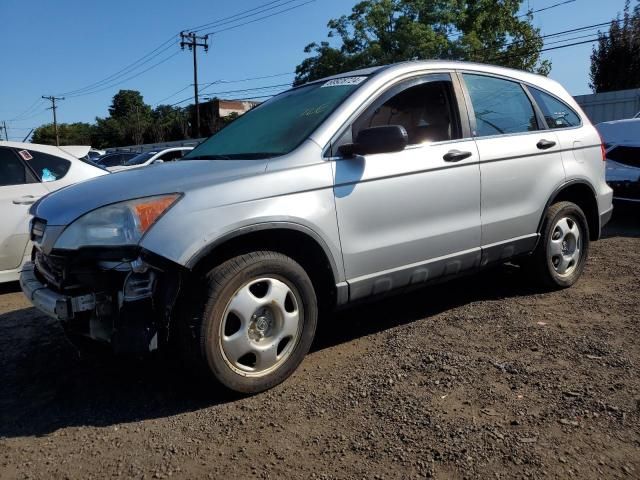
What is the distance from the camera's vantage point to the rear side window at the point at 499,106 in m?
3.98

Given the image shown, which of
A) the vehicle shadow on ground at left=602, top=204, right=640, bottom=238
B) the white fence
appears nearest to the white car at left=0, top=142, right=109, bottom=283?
the vehicle shadow on ground at left=602, top=204, right=640, bottom=238

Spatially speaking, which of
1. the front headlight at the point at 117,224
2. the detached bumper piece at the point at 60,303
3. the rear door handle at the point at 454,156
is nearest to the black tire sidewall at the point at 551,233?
the rear door handle at the point at 454,156

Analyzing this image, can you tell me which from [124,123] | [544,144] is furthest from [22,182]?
[124,123]

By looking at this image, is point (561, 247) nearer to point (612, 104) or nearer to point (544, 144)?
point (544, 144)

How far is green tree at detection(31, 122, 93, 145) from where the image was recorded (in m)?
88.1

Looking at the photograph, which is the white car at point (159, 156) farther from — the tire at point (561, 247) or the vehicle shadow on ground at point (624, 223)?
the tire at point (561, 247)

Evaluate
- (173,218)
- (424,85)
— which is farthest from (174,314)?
(424,85)

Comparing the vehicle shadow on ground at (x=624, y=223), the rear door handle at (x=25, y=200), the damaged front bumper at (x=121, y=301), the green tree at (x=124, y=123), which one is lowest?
the vehicle shadow on ground at (x=624, y=223)

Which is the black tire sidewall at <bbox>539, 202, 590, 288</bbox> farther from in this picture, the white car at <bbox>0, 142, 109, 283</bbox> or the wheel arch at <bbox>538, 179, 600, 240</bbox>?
the white car at <bbox>0, 142, 109, 283</bbox>

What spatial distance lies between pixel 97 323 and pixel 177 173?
3.00 ft

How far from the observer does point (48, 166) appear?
222 inches

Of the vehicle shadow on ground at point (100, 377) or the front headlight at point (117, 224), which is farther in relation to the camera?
the vehicle shadow on ground at point (100, 377)

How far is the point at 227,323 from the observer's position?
2.83 metres

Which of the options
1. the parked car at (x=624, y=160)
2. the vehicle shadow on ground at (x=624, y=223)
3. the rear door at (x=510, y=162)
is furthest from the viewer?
the parked car at (x=624, y=160)
